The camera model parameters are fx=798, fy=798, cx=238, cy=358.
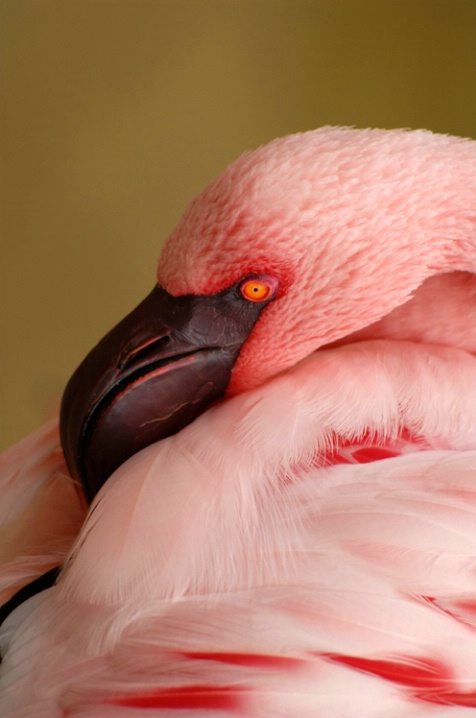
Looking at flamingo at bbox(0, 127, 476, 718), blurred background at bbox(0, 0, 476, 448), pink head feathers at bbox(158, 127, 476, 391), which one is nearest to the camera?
flamingo at bbox(0, 127, 476, 718)

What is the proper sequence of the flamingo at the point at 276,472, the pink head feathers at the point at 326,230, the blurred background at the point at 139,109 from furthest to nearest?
the blurred background at the point at 139,109 → the pink head feathers at the point at 326,230 → the flamingo at the point at 276,472

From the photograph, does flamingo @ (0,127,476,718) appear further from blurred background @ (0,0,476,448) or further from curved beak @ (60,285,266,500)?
blurred background @ (0,0,476,448)

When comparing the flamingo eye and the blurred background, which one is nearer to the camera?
the flamingo eye

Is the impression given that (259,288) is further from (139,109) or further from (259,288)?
(139,109)

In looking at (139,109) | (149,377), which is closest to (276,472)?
(149,377)

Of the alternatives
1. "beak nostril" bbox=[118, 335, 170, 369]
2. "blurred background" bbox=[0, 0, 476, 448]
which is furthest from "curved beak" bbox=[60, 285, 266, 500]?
"blurred background" bbox=[0, 0, 476, 448]

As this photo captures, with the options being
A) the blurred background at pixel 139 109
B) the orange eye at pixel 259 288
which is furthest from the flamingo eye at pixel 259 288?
the blurred background at pixel 139 109

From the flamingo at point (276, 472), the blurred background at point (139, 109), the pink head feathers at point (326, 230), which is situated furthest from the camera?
the blurred background at point (139, 109)

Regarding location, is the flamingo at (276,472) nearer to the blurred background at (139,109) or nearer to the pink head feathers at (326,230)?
the pink head feathers at (326,230)

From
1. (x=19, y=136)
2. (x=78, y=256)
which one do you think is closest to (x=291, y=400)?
(x=78, y=256)
